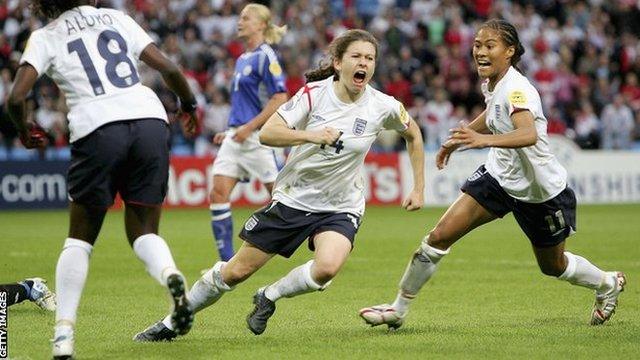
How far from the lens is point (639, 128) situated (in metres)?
24.3

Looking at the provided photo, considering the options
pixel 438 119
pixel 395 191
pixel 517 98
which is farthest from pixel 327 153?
pixel 438 119

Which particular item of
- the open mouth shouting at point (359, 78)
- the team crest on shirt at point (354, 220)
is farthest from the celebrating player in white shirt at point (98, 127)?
the team crest on shirt at point (354, 220)

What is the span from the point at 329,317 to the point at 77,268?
250cm

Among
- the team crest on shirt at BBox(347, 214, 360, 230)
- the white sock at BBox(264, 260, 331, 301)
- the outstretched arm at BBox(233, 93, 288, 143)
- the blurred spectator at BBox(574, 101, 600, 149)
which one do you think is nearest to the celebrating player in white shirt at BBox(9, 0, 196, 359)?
the white sock at BBox(264, 260, 331, 301)

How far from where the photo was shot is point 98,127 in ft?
20.8

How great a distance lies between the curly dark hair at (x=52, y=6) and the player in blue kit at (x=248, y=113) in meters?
4.82

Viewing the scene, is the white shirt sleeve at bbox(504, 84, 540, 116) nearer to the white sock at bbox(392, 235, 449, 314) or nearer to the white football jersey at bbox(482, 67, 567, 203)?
the white football jersey at bbox(482, 67, 567, 203)

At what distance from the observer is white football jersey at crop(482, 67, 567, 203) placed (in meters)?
7.59

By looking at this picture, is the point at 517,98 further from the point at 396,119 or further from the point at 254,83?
the point at 254,83

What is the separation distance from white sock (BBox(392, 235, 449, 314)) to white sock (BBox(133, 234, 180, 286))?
209cm

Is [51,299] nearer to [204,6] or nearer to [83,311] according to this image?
[83,311]

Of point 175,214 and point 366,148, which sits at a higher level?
point 366,148

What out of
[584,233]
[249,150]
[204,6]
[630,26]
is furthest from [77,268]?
[630,26]

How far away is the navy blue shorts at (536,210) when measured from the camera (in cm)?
775
